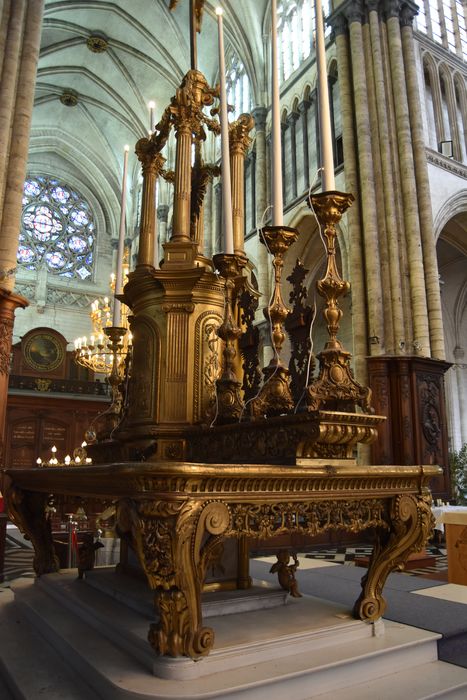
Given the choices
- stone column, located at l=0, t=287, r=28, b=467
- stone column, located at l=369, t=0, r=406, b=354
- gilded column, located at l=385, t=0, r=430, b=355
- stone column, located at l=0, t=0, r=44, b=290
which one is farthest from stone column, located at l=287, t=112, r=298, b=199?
stone column, located at l=0, t=287, r=28, b=467

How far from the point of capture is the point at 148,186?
11.3 ft

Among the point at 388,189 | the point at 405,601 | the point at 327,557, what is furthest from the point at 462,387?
the point at 405,601

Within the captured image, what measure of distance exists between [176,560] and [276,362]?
2.80 feet

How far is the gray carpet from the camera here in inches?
77.6

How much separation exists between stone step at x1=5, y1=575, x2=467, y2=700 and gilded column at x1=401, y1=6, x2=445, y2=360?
8.08 meters

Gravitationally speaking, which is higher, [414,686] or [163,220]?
[163,220]

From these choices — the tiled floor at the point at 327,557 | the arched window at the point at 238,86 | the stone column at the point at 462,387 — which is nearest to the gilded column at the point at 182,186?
the tiled floor at the point at 327,557

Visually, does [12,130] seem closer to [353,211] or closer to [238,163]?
[353,211]

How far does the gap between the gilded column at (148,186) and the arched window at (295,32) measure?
37.0 ft

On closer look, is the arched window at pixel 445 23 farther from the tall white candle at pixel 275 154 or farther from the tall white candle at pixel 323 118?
the tall white candle at pixel 323 118

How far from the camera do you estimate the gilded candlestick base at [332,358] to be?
1.71 meters

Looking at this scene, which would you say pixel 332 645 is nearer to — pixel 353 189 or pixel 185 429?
pixel 185 429

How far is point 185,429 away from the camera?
238cm

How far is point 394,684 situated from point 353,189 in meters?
9.47
